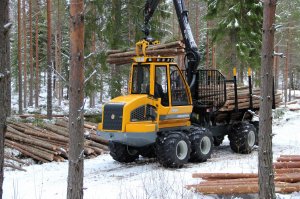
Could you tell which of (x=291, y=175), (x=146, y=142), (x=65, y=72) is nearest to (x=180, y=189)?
(x=291, y=175)

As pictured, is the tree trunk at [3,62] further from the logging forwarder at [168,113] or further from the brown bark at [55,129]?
the brown bark at [55,129]

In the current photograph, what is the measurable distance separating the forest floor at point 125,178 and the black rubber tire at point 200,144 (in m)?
0.23

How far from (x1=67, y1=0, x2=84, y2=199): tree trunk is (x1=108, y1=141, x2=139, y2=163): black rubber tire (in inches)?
257

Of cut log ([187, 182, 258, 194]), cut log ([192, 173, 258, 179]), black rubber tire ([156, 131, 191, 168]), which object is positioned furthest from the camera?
black rubber tire ([156, 131, 191, 168])

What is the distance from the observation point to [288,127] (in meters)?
20.8

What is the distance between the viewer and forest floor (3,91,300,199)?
325 inches

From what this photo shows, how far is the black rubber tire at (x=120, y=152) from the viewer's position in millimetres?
12531

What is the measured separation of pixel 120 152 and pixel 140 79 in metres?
2.37

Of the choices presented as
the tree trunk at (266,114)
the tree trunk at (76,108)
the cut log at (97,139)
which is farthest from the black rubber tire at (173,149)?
the tree trunk at (76,108)

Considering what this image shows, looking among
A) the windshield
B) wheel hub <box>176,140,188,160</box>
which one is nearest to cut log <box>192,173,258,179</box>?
wheel hub <box>176,140,188,160</box>

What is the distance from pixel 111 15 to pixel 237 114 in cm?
844

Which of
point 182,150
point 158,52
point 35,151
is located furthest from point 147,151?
point 35,151

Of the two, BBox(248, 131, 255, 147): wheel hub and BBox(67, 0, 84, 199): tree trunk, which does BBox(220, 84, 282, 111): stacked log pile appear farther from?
BBox(67, 0, 84, 199): tree trunk

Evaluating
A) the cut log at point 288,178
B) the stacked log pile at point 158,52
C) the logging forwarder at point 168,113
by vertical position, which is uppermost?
the stacked log pile at point 158,52
